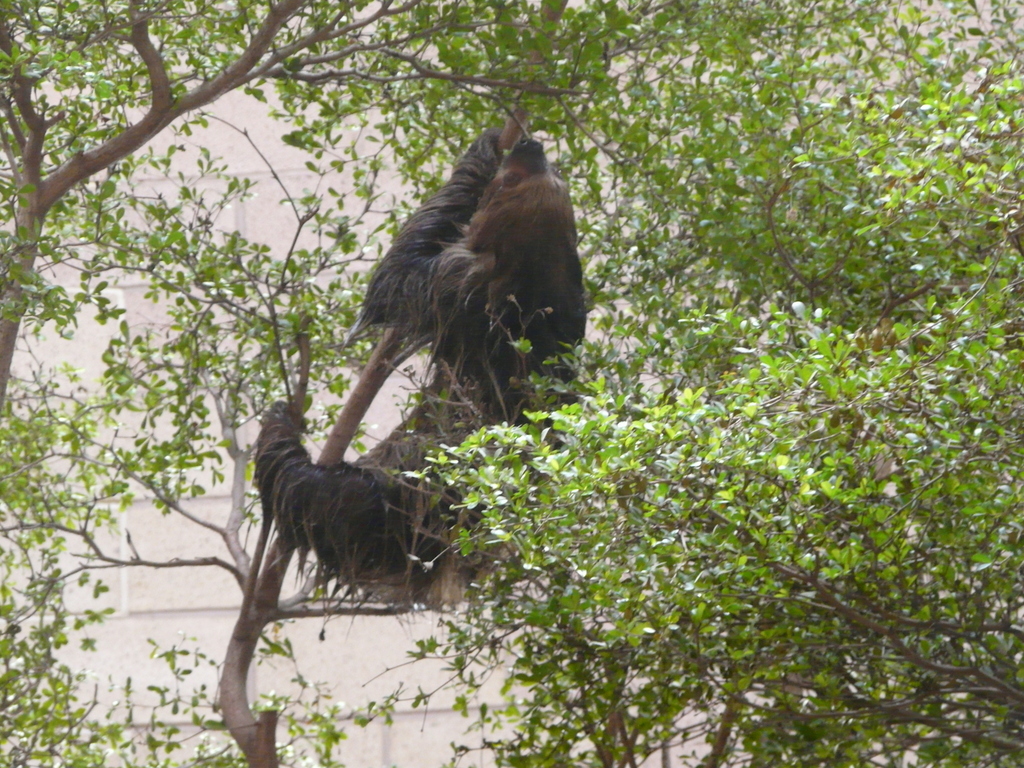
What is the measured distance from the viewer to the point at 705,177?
7.75ft

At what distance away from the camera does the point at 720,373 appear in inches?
78.5

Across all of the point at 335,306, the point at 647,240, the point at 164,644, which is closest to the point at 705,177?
the point at 647,240

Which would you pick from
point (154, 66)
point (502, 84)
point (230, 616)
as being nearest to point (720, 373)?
point (502, 84)

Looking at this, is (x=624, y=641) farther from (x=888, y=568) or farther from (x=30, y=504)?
(x=30, y=504)

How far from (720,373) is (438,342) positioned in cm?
72

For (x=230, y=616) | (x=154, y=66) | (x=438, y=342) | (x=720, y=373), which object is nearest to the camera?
(x=154, y=66)

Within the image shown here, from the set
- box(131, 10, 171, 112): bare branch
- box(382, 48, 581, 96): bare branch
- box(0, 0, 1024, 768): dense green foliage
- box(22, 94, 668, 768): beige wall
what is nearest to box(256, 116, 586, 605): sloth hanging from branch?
box(0, 0, 1024, 768): dense green foliage

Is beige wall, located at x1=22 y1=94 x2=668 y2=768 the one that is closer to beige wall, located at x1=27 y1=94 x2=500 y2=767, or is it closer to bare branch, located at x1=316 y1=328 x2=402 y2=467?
beige wall, located at x1=27 y1=94 x2=500 y2=767

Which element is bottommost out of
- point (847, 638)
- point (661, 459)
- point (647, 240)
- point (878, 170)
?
point (847, 638)

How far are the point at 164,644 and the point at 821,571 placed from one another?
3.35 metres

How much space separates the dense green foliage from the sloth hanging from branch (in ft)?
0.38

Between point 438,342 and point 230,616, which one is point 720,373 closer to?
point 438,342

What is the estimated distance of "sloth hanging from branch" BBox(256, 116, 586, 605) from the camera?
2.41 meters

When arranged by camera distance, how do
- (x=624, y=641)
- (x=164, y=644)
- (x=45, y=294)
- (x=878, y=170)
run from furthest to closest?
(x=164, y=644) < (x=624, y=641) < (x=45, y=294) < (x=878, y=170)
